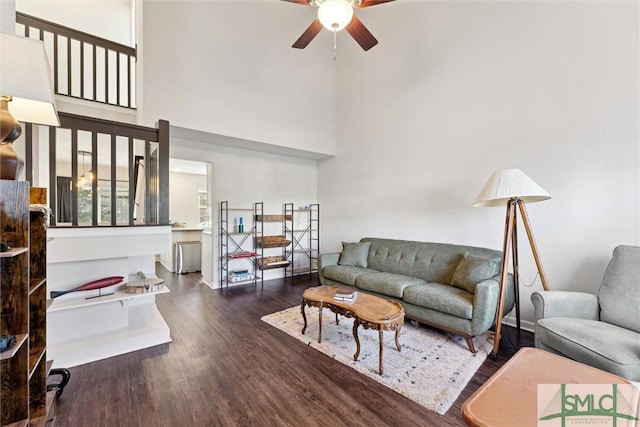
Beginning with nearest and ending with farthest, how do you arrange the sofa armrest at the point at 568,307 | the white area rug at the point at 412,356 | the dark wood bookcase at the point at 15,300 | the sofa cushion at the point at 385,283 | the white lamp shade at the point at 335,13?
the dark wood bookcase at the point at 15,300
the white area rug at the point at 412,356
the sofa armrest at the point at 568,307
the white lamp shade at the point at 335,13
the sofa cushion at the point at 385,283

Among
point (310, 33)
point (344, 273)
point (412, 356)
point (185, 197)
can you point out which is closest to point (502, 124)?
point (310, 33)

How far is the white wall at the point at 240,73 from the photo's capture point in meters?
3.66

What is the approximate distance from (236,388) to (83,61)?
189 inches

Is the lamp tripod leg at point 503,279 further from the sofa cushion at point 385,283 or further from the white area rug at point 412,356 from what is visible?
the sofa cushion at point 385,283

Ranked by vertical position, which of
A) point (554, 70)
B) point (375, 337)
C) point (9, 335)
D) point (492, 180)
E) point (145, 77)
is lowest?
point (375, 337)

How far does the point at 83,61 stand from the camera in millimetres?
3898

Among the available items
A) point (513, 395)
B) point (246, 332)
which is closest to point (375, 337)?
point (246, 332)

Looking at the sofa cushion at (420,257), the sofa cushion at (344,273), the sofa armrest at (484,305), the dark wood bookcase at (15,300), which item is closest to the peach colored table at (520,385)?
the sofa armrest at (484,305)

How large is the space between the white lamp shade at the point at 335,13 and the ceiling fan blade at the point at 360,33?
0.30m

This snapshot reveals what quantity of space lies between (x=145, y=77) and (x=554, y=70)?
4780mm

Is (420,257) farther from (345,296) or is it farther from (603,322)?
(603,322)

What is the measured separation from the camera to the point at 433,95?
396 centimetres

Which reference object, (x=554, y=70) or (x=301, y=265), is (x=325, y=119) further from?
(x=554, y=70)

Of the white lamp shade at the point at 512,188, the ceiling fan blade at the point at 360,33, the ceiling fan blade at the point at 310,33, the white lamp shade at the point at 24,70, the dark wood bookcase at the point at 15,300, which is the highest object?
the ceiling fan blade at the point at 310,33
